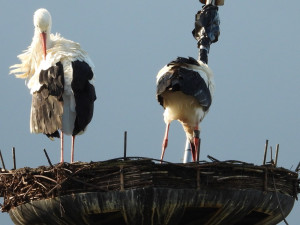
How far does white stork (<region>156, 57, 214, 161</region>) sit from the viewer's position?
413 inches

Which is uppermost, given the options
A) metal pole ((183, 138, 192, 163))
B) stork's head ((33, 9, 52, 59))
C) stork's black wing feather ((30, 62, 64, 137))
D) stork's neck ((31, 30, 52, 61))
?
stork's head ((33, 9, 52, 59))

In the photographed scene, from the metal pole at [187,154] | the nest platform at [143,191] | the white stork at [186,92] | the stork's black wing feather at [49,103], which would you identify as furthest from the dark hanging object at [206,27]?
the nest platform at [143,191]

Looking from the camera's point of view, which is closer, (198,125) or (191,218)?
(191,218)

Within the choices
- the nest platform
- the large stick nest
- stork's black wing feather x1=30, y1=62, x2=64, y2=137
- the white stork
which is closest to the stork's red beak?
stork's black wing feather x1=30, y1=62, x2=64, y2=137

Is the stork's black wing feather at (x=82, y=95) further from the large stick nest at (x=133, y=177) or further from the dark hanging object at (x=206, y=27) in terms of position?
the dark hanging object at (x=206, y=27)

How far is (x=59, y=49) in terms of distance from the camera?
11086 millimetres

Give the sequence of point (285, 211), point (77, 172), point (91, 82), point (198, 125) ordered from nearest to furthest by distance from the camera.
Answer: point (77, 172), point (285, 211), point (91, 82), point (198, 125)

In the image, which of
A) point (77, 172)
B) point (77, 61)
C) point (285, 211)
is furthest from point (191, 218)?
point (77, 61)

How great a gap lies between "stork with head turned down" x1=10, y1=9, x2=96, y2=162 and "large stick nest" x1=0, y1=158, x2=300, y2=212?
1600 millimetres

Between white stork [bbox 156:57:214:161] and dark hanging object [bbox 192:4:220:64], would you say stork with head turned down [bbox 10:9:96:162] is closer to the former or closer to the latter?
white stork [bbox 156:57:214:161]

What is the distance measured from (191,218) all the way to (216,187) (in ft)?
3.52

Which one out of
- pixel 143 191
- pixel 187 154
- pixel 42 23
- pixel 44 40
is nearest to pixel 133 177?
pixel 143 191

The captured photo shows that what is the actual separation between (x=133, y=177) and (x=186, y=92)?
2.19 m

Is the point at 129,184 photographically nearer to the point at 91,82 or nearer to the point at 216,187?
the point at 216,187
